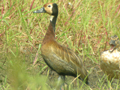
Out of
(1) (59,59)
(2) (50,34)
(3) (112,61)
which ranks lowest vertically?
(3) (112,61)

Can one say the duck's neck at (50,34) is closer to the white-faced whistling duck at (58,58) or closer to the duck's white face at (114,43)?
the white-faced whistling duck at (58,58)

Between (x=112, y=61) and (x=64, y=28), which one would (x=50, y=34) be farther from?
(x=64, y=28)

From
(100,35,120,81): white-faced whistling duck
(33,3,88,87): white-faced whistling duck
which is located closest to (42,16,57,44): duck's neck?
(33,3,88,87): white-faced whistling duck

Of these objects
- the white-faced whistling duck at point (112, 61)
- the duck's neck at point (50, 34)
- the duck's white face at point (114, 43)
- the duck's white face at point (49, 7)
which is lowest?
the white-faced whistling duck at point (112, 61)

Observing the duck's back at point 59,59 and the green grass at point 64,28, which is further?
the green grass at point 64,28

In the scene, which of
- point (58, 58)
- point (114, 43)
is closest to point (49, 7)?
point (58, 58)

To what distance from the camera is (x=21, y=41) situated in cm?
383

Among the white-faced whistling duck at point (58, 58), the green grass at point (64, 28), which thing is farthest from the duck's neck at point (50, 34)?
the green grass at point (64, 28)

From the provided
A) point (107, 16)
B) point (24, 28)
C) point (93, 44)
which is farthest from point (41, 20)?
point (107, 16)

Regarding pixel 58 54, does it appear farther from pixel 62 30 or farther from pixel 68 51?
pixel 62 30

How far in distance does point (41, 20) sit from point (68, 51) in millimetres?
1442

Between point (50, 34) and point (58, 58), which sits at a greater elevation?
point (50, 34)

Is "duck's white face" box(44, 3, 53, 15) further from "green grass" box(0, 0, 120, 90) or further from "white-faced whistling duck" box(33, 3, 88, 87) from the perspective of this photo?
"green grass" box(0, 0, 120, 90)

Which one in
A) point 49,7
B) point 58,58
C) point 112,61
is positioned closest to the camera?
point 58,58
